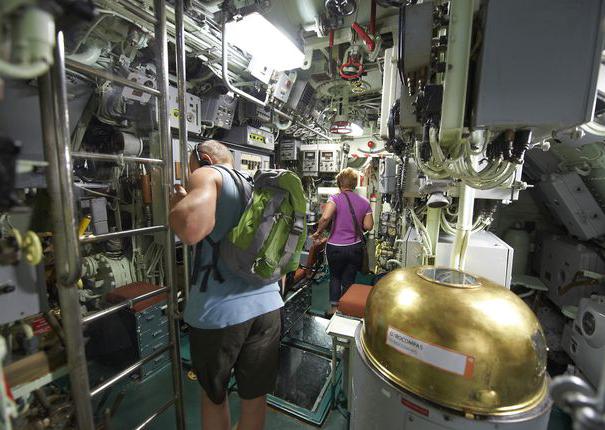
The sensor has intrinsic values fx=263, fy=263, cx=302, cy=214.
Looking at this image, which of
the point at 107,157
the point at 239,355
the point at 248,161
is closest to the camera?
the point at 107,157

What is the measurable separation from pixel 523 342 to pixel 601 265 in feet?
10.1

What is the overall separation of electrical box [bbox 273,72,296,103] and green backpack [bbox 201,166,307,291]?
93.4 inches

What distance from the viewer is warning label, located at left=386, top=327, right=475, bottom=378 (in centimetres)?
98

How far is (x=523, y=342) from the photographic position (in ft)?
3.32

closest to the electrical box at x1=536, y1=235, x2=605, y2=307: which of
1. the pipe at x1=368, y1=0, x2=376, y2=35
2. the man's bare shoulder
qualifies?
the pipe at x1=368, y1=0, x2=376, y2=35

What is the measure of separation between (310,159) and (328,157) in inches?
15.9

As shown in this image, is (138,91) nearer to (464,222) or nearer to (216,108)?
(216,108)

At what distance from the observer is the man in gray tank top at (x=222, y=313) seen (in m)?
1.41

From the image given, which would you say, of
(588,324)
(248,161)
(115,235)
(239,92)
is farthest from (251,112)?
(588,324)

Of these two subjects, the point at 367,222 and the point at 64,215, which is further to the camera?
the point at 367,222

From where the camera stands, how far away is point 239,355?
1590 mm

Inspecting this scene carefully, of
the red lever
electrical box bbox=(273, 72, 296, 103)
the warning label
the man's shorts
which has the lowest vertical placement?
the man's shorts

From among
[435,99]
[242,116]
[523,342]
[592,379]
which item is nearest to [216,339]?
[523,342]

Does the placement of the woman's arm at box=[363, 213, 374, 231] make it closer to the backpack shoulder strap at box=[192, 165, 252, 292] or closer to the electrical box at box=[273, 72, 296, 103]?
the electrical box at box=[273, 72, 296, 103]
